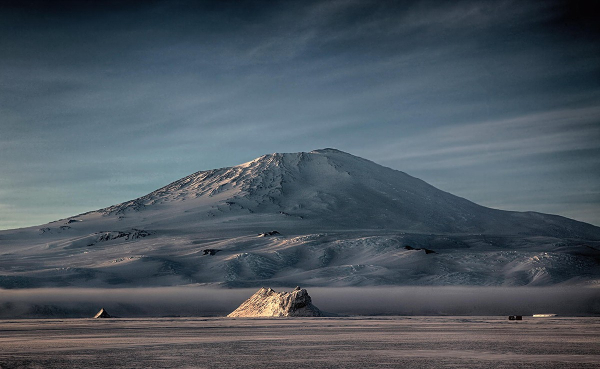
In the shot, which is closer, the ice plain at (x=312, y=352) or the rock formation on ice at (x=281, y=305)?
the ice plain at (x=312, y=352)

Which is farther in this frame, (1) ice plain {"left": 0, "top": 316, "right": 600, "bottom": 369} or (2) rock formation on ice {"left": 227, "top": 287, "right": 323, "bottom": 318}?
(2) rock formation on ice {"left": 227, "top": 287, "right": 323, "bottom": 318}

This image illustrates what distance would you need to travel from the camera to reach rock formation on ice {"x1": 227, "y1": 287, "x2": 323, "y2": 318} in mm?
68312

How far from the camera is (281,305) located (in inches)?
2749

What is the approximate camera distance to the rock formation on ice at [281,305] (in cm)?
6831

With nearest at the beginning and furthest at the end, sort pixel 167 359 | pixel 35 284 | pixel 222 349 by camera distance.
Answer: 1. pixel 167 359
2. pixel 222 349
3. pixel 35 284

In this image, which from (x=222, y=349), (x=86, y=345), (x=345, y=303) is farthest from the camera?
(x=345, y=303)

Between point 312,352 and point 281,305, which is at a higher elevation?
point 312,352

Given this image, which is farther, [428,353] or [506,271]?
[506,271]

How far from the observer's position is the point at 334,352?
24578 mm

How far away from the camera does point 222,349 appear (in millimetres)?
26484

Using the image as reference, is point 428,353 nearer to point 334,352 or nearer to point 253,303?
point 334,352

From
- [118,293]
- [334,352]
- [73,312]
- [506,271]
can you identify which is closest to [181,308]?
[73,312]

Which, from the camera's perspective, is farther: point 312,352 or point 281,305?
point 281,305

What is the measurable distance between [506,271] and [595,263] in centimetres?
2212
